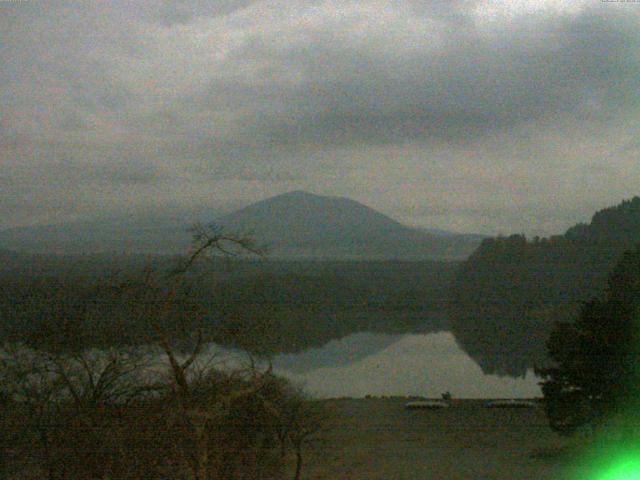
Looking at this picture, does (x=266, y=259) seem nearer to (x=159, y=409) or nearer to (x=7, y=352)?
(x=159, y=409)

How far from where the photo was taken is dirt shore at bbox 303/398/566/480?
32.9 feet

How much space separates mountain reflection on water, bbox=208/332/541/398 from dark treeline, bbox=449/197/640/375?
1.10 m

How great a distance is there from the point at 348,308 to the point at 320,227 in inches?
1024

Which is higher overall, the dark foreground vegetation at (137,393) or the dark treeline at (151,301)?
the dark treeline at (151,301)

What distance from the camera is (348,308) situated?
30.0 metres

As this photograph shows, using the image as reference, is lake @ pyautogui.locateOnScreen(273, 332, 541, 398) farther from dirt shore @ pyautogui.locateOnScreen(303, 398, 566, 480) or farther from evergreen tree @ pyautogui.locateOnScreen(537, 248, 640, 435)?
evergreen tree @ pyautogui.locateOnScreen(537, 248, 640, 435)

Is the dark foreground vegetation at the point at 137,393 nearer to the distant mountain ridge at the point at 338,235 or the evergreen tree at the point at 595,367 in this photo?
the evergreen tree at the point at 595,367

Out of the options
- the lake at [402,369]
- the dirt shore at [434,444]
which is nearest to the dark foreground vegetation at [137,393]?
the dirt shore at [434,444]

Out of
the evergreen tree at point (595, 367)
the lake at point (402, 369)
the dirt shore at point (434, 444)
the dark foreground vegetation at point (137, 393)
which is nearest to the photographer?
the dark foreground vegetation at point (137, 393)

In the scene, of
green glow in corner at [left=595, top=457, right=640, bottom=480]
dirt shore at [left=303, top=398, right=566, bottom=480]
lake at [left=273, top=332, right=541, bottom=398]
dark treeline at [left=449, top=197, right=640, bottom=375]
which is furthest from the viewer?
dark treeline at [left=449, top=197, right=640, bottom=375]

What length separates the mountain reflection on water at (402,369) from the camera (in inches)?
1000

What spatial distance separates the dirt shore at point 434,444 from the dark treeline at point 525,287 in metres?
9.03

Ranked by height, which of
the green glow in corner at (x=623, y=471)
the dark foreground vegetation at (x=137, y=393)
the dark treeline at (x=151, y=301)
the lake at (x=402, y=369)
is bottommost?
the lake at (x=402, y=369)

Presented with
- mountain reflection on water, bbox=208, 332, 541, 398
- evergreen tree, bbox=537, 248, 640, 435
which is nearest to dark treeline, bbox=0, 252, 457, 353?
evergreen tree, bbox=537, 248, 640, 435
